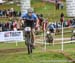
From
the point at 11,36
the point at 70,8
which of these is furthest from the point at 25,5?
the point at 11,36

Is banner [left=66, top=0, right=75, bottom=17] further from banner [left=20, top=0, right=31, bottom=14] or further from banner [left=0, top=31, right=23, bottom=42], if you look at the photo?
banner [left=0, top=31, right=23, bottom=42]

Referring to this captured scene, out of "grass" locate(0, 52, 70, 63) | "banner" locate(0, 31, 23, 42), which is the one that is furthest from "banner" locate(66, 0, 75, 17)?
"grass" locate(0, 52, 70, 63)

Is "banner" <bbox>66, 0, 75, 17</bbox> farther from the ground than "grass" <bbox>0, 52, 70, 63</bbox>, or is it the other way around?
"banner" <bbox>66, 0, 75, 17</bbox>

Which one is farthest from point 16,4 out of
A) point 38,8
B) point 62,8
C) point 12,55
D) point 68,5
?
point 12,55

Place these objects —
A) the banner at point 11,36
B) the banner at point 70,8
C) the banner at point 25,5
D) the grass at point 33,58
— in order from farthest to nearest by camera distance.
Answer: the banner at point 70,8, the banner at point 25,5, the banner at point 11,36, the grass at point 33,58

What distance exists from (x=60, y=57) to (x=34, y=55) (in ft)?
3.38

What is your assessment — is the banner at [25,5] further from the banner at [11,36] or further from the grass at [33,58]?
the grass at [33,58]

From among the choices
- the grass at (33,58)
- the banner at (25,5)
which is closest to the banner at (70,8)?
the banner at (25,5)

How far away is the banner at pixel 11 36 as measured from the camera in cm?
1873

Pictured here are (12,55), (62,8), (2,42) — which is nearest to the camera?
(12,55)

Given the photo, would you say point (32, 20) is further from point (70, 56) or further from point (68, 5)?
point (68, 5)

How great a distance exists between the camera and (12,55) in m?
13.7

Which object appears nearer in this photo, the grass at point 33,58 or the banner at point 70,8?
the grass at point 33,58

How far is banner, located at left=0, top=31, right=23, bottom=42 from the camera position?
18734mm
